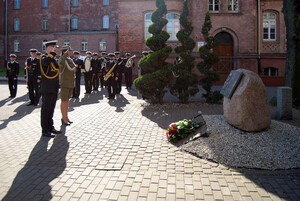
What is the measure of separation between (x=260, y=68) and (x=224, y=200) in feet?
70.3

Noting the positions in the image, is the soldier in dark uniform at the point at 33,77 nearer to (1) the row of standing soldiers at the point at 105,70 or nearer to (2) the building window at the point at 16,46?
(1) the row of standing soldiers at the point at 105,70

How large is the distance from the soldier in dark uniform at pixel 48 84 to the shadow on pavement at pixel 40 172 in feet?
2.07

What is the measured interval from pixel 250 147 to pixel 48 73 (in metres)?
4.76

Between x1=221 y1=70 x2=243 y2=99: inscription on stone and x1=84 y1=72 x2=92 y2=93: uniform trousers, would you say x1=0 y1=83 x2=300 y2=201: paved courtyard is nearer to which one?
x1=221 y1=70 x2=243 y2=99: inscription on stone

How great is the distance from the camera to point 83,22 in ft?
139

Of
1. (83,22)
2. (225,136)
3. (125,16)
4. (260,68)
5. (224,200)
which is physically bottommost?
(224,200)

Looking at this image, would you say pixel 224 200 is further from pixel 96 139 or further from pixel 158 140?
pixel 96 139

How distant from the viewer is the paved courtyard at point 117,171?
3592 millimetres

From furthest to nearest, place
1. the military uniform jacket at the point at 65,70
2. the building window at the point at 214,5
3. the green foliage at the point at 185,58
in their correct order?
the building window at the point at 214,5
the green foliage at the point at 185,58
the military uniform jacket at the point at 65,70

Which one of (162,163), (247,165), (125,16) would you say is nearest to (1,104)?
(162,163)

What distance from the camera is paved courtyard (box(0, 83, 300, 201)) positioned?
11.8 ft

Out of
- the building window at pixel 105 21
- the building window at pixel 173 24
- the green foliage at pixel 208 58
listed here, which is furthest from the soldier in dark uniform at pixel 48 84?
the building window at pixel 105 21

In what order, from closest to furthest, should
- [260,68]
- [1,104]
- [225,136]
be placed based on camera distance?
1. [225,136]
2. [1,104]
3. [260,68]

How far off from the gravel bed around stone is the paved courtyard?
21cm
